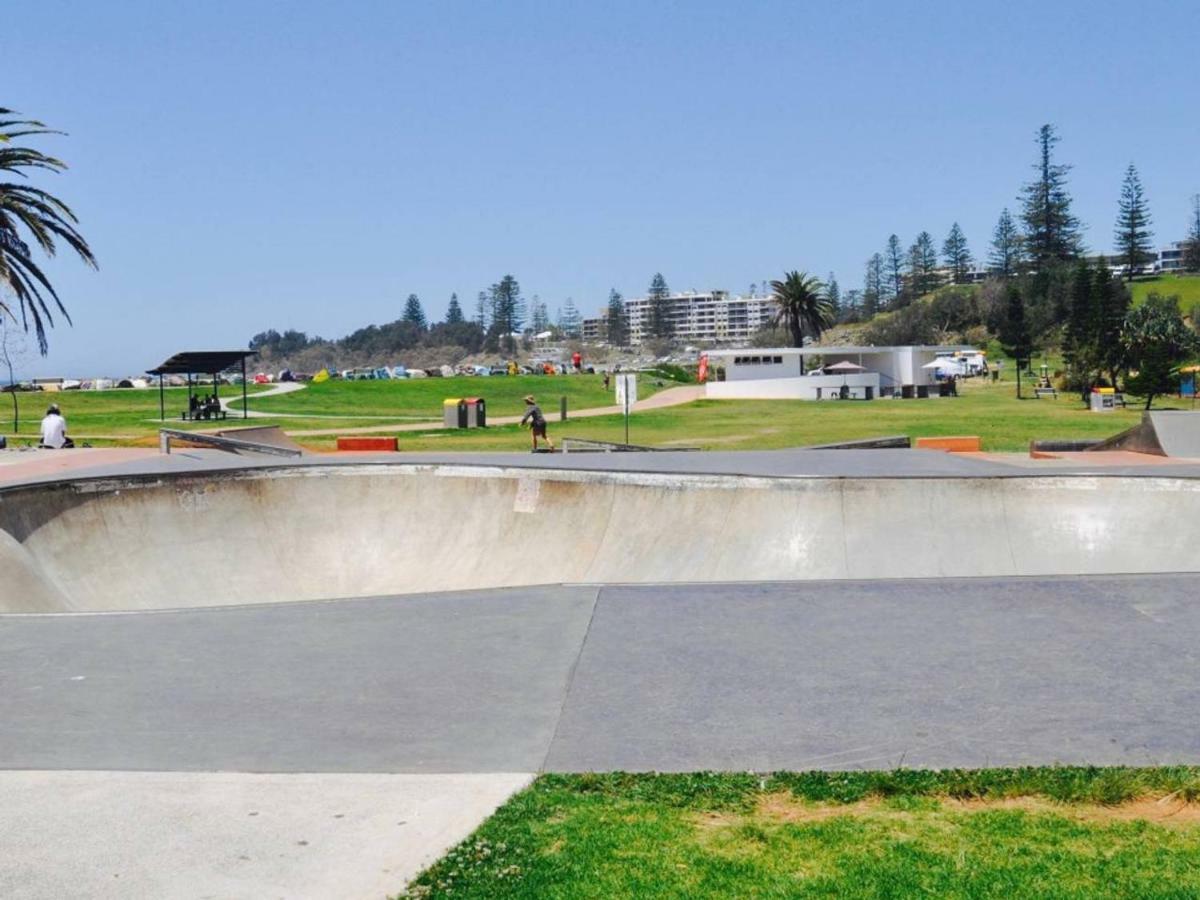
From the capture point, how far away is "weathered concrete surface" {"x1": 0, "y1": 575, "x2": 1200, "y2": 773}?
6.17 meters

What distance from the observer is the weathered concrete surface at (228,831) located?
4.66 metres

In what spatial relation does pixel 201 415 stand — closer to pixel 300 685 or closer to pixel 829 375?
pixel 300 685

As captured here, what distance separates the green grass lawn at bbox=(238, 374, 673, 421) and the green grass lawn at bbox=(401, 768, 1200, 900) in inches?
1513

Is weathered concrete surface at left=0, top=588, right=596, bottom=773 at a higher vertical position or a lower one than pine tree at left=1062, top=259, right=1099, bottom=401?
lower

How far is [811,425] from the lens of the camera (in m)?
37.0

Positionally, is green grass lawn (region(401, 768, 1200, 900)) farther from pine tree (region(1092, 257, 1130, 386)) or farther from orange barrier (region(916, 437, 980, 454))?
pine tree (region(1092, 257, 1130, 386))

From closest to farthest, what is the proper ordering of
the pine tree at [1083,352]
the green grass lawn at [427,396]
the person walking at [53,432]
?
the person walking at [53,432], the green grass lawn at [427,396], the pine tree at [1083,352]

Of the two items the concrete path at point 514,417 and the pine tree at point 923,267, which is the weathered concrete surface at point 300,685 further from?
the pine tree at point 923,267

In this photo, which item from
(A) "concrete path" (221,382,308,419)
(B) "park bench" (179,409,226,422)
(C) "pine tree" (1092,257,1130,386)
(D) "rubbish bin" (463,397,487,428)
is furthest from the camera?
(C) "pine tree" (1092,257,1130,386)

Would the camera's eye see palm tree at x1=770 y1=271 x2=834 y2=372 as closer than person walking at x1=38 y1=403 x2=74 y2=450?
No

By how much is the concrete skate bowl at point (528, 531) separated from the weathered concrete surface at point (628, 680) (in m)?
3.22

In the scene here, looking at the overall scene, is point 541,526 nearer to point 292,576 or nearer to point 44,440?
point 292,576

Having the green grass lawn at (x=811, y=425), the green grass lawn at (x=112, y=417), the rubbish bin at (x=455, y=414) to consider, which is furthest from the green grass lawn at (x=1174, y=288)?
the rubbish bin at (x=455, y=414)

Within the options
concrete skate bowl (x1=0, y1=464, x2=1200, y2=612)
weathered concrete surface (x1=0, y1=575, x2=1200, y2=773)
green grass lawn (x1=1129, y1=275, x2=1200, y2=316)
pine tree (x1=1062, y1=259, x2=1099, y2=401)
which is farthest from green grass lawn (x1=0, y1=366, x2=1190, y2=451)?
green grass lawn (x1=1129, y1=275, x2=1200, y2=316)
